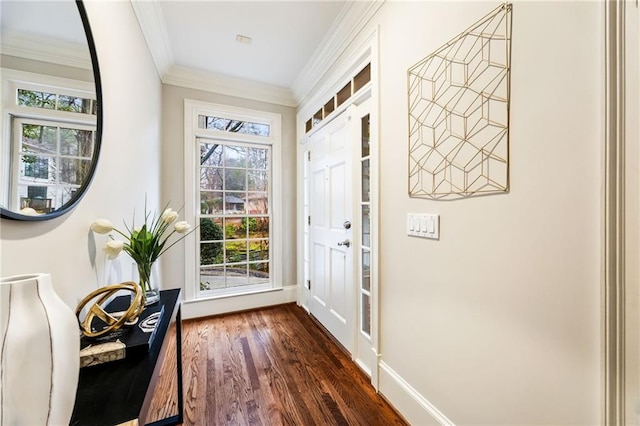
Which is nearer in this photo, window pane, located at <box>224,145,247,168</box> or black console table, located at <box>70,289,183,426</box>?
black console table, located at <box>70,289,183,426</box>

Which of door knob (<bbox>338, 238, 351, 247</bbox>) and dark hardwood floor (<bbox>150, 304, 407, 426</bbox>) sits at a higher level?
door knob (<bbox>338, 238, 351, 247</bbox>)

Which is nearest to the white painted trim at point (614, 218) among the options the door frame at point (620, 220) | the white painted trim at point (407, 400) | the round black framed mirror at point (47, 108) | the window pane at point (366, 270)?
the door frame at point (620, 220)

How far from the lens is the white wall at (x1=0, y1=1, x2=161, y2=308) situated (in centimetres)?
81

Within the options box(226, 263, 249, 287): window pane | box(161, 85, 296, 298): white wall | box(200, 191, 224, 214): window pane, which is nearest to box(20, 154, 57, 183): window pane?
box(161, 85, 296, 298): white wall

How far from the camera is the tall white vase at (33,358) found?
0.48 metres

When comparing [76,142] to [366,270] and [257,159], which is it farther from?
[257,159]

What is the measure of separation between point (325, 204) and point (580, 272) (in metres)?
1.89

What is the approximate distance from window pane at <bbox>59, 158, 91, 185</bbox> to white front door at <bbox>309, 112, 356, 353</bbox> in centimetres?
156

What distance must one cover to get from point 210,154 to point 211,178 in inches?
10.6

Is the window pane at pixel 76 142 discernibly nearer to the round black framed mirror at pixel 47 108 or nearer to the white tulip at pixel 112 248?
the round black framed mirror at pixel 47 108

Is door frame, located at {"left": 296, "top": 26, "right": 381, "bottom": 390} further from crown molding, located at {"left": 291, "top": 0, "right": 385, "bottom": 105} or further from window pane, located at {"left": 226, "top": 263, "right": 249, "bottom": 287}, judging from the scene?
window pane, located at {"left": 226, "top": 263, "right": 249, "bottom": 287}

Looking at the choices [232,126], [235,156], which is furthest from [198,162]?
[232,126]

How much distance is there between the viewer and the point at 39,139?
806mm

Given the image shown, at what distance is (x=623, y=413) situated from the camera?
703 mm
